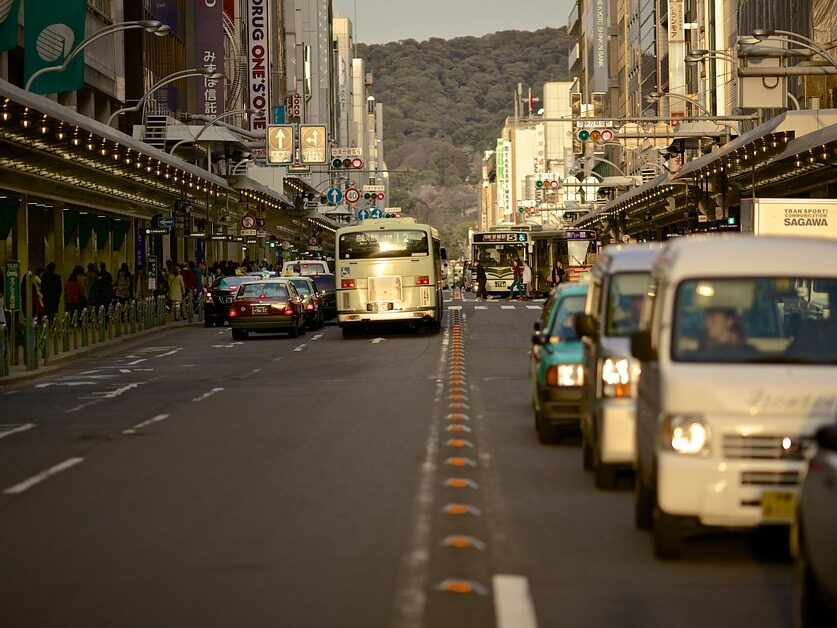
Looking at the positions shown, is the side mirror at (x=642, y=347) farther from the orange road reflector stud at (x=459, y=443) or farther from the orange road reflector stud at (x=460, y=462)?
the orange road reflector stud at (x=459, y=443)

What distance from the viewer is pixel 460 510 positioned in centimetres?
1138

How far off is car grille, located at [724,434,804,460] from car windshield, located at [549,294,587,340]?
290 inches

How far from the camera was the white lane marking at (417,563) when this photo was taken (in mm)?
7840

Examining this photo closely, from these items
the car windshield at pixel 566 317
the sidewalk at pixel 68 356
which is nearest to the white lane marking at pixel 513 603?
the car windshield at pixel 566 317

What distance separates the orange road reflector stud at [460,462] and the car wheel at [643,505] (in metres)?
3.94

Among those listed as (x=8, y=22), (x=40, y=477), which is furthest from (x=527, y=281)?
(x=40, y=477)

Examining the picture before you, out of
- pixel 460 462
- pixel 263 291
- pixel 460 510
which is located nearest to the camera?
pixel 460 510

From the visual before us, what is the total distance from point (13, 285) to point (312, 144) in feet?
156

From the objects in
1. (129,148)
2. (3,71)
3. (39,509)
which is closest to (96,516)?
(39,509)

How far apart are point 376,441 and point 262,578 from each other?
7.55 meters

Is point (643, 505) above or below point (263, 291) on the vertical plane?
below

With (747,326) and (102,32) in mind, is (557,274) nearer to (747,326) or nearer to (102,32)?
(102,32)

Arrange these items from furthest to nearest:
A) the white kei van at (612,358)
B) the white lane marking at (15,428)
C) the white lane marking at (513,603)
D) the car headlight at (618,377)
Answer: the white lane marking at (15,428) < the car headlight at (618,377) < the white kei van at (612,358) < the white lane marking at (513,603)

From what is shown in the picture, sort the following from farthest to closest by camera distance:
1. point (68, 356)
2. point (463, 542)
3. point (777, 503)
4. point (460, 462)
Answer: point (68, 356), point (460, 462), point (463, 542), point (777, 503)
